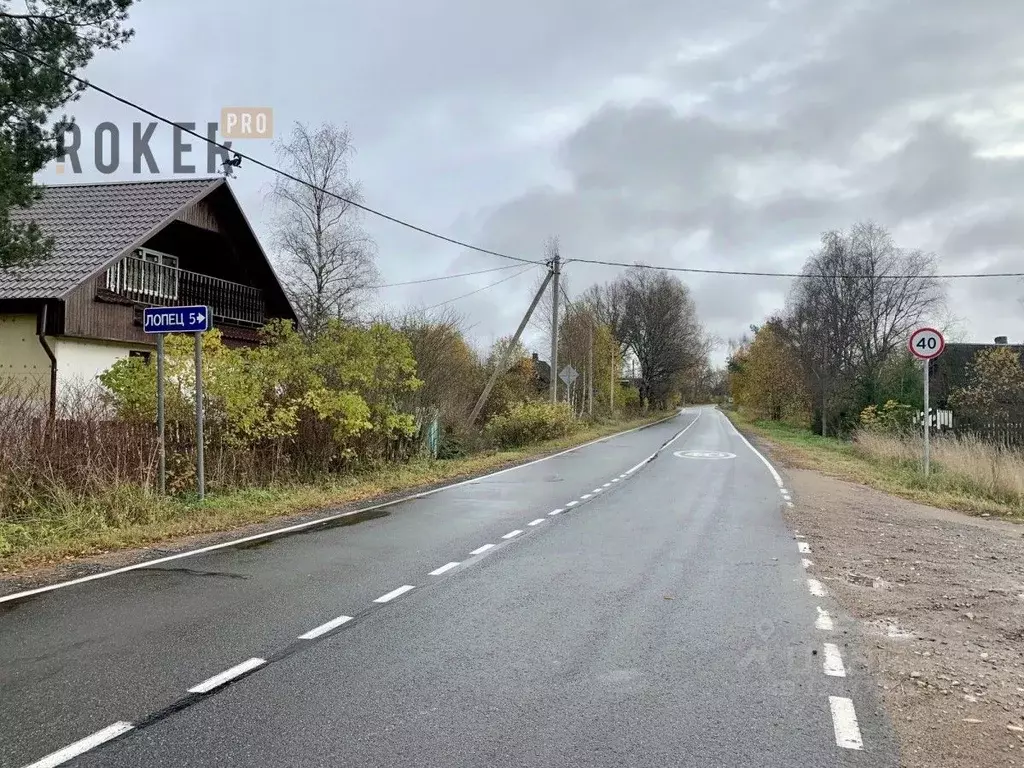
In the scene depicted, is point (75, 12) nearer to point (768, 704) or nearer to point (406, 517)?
point (406, 517)

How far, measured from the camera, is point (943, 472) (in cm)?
1489

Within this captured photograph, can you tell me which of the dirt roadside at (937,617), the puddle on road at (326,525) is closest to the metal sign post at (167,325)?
the puddle on road at (326,525)

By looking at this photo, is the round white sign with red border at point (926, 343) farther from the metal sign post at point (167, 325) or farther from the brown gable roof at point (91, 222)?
the brown gable roof at point (91, 222)

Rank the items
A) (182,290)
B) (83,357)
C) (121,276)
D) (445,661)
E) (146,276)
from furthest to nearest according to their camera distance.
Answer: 1. (182,290)
2. (146,276)
3. (121,276)
4. (83,357)
5. (445,661)

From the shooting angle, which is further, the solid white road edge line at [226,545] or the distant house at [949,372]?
the distant house at [949,372]

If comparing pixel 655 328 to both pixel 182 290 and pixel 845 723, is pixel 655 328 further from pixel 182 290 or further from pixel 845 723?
pixel 845 723

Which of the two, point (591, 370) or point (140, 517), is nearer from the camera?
point (140, 517)

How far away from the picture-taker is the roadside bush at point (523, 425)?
26.2 metres

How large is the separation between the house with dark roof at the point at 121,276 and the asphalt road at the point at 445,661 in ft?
21.6

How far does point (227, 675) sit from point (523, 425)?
22315 mm

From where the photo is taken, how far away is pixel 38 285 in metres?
15.1

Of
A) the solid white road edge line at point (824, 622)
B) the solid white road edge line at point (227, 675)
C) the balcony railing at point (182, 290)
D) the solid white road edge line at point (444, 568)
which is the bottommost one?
the solid white road edge line at point (444, 568)

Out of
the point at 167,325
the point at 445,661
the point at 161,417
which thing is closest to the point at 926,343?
the point at 445,661

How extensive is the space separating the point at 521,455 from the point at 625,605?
1603cm
